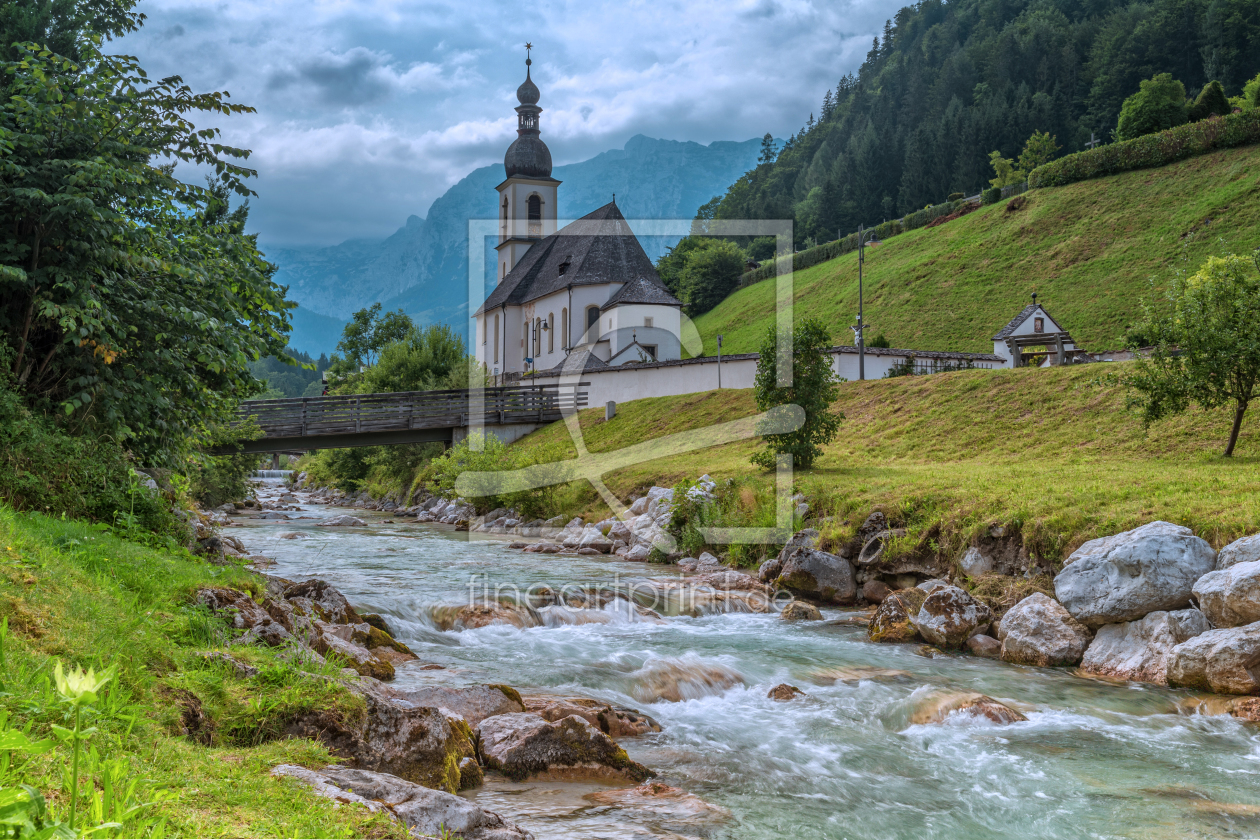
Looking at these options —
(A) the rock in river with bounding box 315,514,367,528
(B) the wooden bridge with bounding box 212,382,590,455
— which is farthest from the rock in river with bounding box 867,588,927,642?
(B) the wooden bridge with bounding box 212,382,590,455

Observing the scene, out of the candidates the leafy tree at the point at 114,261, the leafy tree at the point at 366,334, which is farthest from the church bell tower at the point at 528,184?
the leafy tree at the point at 114,261

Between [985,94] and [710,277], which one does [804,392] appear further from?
[985,94]

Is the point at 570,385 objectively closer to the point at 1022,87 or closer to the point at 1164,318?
the point at 1164,318

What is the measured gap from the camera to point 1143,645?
905 cm

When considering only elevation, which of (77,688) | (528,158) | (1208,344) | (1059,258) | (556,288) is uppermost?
(528,158)

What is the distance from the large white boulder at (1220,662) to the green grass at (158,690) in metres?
7.96

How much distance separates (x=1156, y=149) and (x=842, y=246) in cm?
2848

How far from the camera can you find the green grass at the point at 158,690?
291cm

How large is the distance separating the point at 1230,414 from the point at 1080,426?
310 centimetres

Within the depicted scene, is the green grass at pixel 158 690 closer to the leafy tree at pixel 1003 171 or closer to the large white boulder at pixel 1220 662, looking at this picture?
the large white boulder at pixel 1220 662

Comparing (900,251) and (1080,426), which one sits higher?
(900,251)

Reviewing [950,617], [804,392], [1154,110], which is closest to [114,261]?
[950,617]

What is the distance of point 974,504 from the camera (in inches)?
509

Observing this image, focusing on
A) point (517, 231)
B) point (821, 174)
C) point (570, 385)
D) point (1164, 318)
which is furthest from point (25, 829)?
point (821, 174)
